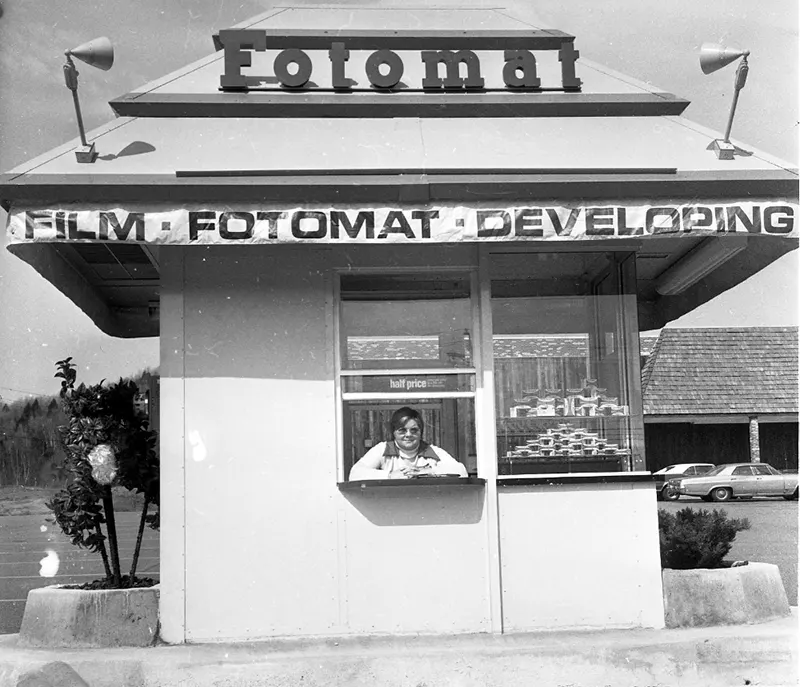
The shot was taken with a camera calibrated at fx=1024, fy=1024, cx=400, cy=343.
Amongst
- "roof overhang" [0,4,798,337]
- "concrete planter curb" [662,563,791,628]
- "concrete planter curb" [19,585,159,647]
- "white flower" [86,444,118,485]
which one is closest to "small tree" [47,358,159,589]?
"white flower" [86,444,118,485]

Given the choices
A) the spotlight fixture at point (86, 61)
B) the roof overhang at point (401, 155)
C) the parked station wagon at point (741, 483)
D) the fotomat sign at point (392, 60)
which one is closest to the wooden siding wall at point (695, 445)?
the parked station wagon at point (741, 483)

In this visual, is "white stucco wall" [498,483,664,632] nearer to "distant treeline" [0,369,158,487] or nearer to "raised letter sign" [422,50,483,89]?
"raised letter sign" [422,50,483,89]

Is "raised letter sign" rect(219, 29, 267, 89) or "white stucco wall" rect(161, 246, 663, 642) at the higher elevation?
"raised letter sign" rect(219, 29, 267, 89)

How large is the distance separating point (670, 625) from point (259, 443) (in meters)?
3.26

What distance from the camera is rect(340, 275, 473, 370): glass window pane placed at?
299 inches

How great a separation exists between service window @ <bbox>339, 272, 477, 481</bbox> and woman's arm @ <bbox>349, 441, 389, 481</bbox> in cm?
4

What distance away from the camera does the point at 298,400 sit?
7.41m

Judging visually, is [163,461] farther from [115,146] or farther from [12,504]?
[12,504]

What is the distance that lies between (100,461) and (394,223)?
2839 millimetres

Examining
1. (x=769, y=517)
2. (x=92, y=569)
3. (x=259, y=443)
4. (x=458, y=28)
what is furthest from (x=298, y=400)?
(x=769, y=517)

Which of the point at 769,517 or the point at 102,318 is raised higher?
the point at 102,318

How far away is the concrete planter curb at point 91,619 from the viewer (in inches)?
278

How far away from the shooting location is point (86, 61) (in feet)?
22.9

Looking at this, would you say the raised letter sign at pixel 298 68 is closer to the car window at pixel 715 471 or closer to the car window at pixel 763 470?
the car window at pixel 715 471
